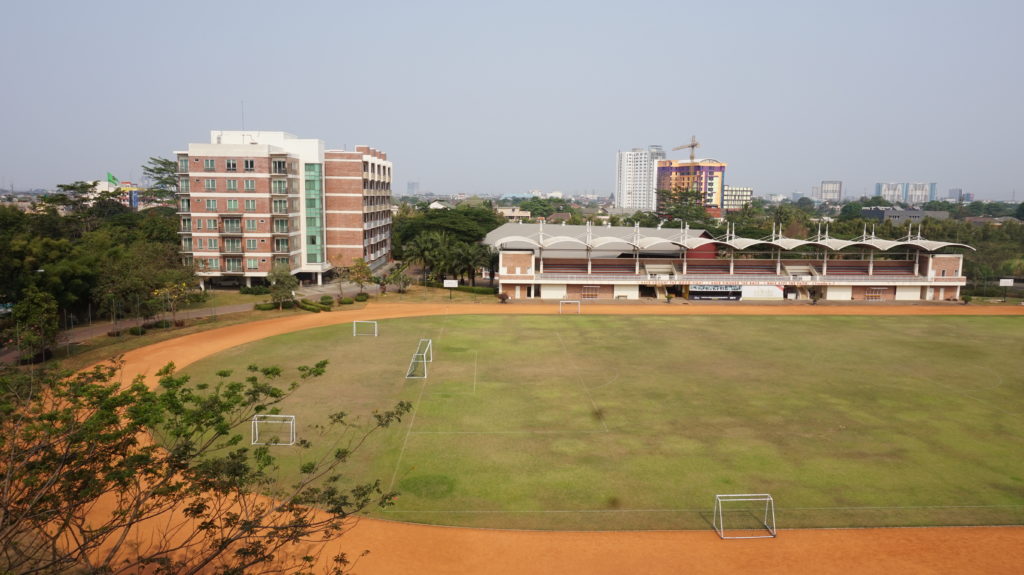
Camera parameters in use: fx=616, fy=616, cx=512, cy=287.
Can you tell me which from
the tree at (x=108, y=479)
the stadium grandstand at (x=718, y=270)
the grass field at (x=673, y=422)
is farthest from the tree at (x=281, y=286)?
the tree at (x=108, y=479)

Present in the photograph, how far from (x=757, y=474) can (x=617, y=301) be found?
50.0 m

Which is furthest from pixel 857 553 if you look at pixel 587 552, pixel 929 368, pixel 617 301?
pixel 617 301

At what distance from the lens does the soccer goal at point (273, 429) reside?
30.1 meters

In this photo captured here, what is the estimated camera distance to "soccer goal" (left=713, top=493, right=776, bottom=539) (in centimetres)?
2252

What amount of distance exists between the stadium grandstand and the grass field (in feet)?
66.7

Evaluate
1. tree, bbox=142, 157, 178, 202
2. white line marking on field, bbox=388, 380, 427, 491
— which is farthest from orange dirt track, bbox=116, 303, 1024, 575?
tree, bbox=142, 157, 178, 202

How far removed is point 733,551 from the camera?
846 inches

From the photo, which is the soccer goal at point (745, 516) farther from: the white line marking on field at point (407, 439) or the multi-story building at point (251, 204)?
the multi-story building at point (251, 204)

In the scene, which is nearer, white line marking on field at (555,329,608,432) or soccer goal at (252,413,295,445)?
soccer goal at (252,413,295,445)

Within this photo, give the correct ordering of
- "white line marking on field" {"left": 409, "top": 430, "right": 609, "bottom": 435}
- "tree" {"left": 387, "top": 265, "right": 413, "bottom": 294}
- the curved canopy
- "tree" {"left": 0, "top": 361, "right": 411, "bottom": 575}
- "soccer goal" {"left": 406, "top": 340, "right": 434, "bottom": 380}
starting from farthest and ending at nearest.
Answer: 1. "tree" {"left": 387, "top": 265, "right": 413, "bottom": 294}
2. the curved canopy
3. "soccer goal" {"left": 406, "top": 340, "right": 434, "bottom": 380}
4. "white line marking on field" {"left": 409, "top": 430, "right": 609, "bottom": 435}
5. "tree" {"left": 0, "top": 361, "right": 411, "bottom": 575}

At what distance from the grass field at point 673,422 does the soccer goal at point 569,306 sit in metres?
12.4

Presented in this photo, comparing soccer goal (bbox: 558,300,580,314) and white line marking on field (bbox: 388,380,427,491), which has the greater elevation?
soccer goal (bbox: 558,300,580,314)

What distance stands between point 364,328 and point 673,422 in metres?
33.7

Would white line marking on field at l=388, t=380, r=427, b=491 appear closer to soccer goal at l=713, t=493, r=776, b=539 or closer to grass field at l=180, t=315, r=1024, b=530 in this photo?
grass field at l=180, t=315, r=1024, b=530
